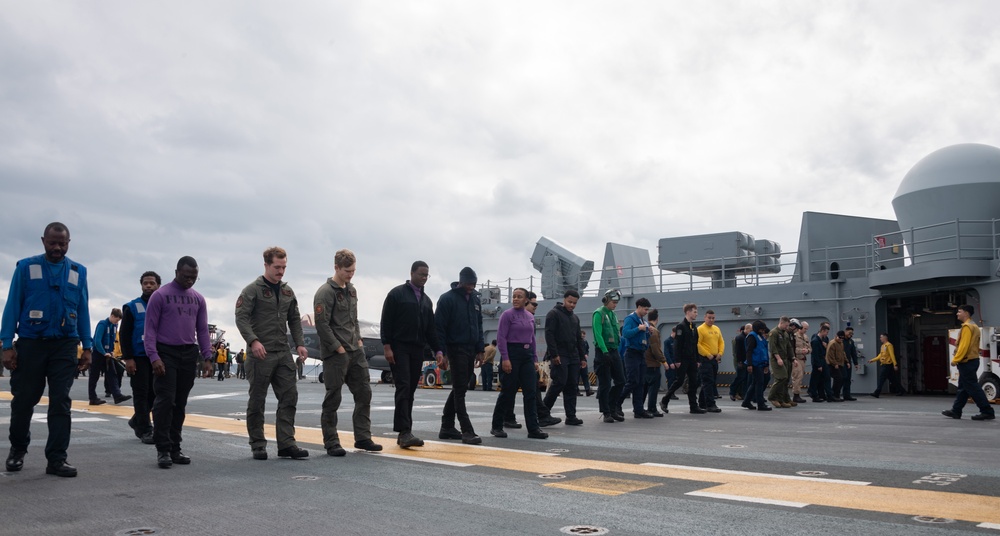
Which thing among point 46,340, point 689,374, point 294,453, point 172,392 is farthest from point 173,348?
point 689,374

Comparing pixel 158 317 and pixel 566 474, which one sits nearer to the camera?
pixel 566 474

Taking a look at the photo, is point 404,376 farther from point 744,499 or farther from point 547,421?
point 744,499

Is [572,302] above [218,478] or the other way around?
above

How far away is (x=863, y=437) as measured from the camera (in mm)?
9062

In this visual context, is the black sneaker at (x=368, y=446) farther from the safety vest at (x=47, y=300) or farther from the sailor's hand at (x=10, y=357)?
the sailor's hand at (x=10, y=357)

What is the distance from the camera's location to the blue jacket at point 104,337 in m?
13.3

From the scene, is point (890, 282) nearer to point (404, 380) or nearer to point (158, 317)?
point (404, 380)

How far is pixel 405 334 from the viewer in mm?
7887

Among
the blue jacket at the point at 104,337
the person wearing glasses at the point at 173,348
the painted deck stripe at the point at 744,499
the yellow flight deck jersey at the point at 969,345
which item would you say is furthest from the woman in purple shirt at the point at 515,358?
the blue jacket at the point at 104,337

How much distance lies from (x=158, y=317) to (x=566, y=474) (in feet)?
11.7

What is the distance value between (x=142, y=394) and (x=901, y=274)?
1843 cm

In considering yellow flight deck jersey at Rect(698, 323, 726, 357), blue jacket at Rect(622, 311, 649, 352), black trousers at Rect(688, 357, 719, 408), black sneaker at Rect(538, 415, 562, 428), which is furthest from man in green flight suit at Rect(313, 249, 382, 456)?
yellow flight deck jersey at Rect(698, 323, 726, 357)

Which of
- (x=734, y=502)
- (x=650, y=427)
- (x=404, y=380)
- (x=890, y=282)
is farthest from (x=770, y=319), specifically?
(x=734, y=502)

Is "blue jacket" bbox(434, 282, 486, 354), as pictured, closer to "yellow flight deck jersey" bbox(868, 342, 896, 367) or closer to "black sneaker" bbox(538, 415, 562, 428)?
"black sneaker" bbox(538, 415, 562, 428)
